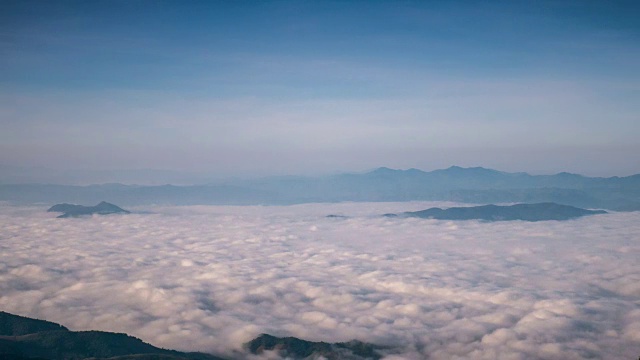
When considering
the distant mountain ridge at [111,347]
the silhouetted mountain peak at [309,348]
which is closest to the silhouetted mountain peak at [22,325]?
the distant mountain ridge at [111,347]

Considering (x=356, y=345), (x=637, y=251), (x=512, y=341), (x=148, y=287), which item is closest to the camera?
(x=512, y=341)

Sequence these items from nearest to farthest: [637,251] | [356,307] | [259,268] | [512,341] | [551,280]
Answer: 1. [512,341]
2. [356,307]
3. [551,280]
4. [259,268]
5. [637,251]

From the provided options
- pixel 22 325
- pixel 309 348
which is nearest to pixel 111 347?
pixel 22 325

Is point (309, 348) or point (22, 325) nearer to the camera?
point (309, 348)

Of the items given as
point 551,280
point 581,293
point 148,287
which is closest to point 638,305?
point 581,293

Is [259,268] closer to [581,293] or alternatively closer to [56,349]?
[56,349]

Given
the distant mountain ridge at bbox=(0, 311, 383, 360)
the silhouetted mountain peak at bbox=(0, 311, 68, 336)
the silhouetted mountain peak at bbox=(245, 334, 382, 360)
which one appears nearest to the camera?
the silhouetted mountain peak at bbox=(245, 334, 382, 360)

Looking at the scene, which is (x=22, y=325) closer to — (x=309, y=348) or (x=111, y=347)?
(x=111, y=347)

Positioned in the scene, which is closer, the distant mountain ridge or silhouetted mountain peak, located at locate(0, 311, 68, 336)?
the distant mountain ridge

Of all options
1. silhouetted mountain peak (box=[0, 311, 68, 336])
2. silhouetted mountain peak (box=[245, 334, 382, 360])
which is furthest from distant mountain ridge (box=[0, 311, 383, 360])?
silhouetted mountain peak (box=[0, 311, 68, 336])

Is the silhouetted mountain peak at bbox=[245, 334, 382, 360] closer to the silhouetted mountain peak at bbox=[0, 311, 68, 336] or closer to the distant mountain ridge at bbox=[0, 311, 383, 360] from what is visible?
the distant mountain ridge at bbox=[0, 311, 383, 360]

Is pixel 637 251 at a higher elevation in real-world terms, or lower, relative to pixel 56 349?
higher
